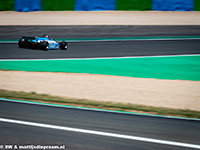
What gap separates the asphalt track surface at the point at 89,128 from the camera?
5.18 metres

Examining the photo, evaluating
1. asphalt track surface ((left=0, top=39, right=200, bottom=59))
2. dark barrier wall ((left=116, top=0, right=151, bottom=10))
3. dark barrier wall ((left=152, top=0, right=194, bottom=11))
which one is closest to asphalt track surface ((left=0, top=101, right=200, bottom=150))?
asphalt track surface ((left=0, top=39, right=200, bottom=59))

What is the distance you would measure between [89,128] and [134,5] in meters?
14.1

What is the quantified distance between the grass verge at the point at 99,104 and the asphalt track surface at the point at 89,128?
1.58 feet

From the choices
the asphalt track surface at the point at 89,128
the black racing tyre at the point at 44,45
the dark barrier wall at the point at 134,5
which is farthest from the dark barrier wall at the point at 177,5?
the asphalt track surface at the point at 89,128

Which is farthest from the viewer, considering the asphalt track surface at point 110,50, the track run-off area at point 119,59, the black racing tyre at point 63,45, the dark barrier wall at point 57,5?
the dark barrier wall at point 57,5

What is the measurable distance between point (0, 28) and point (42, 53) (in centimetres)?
415

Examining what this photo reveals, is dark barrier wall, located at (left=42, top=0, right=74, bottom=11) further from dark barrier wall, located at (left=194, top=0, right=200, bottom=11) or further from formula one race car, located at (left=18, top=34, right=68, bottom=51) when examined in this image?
dark barrier wall, located at (left=194, top=0, right=200, bottom=11)

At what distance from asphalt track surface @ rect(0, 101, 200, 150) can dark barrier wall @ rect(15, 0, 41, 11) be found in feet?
39.2

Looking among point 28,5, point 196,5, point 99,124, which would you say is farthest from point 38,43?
point 196,5

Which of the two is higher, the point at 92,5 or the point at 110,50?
the point at 92,5

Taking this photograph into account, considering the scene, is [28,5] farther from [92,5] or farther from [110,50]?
[110,50]

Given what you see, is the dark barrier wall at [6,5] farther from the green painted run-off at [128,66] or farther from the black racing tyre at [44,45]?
the green painted run-off at [128,66]

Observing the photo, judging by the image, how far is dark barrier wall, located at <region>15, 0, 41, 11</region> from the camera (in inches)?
708

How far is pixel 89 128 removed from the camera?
5.88 metres
